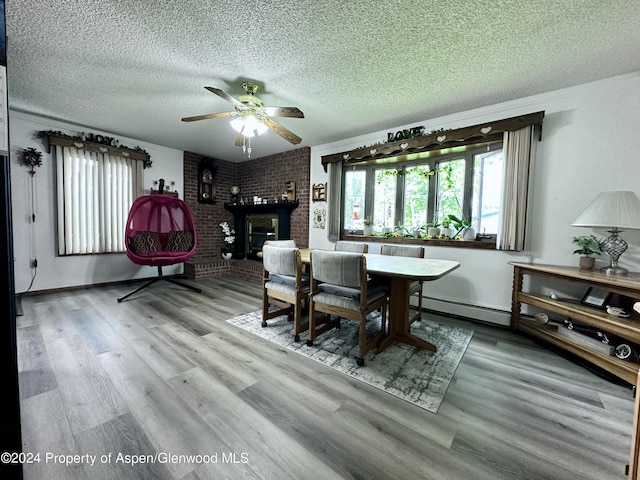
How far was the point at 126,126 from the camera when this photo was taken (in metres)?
3.52

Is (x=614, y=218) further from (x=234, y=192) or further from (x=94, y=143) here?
(x=94, y=143)

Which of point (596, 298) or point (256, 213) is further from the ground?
point (256, 213)

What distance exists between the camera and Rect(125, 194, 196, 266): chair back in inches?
144

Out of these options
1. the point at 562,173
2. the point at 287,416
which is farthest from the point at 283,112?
the point at 562,173

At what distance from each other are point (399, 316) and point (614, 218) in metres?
1.77

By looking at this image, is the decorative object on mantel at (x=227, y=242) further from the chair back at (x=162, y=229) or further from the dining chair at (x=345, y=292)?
the dining chair at (x=345, y=292)

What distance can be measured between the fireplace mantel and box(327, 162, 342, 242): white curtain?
0.80 m

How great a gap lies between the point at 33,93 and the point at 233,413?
3.84 m

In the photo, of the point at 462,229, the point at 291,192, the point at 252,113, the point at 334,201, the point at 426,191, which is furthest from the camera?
the point at 291,192

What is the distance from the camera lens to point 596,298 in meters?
2.05

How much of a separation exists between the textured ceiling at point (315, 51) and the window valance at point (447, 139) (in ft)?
0.84

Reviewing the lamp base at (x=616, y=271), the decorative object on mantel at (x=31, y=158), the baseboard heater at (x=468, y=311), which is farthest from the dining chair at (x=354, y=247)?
the decorative object on mantel at (x=31, y=158)

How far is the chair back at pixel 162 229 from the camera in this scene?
12.0 feet

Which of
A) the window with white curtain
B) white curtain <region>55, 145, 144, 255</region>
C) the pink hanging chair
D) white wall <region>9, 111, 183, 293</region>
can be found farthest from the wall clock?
the window with white curtain
